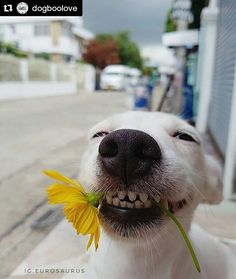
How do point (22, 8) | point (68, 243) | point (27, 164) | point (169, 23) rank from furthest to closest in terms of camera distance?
point (169, 23) → point (27, 164) → point (68, 243) → point (22, 8)

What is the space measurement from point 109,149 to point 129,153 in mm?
73

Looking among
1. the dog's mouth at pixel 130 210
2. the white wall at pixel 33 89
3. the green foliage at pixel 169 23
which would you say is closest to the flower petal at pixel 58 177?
the dog's mouth at pixel 130 210

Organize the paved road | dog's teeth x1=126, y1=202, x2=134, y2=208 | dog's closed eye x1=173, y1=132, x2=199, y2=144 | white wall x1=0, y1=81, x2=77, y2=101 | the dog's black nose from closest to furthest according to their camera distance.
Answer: the dog's black nose → dog's teeth x1=126, y1=202, x2=134, y2=208 → dog's closed eye x1=173, y1=132, x2=199, y2=144 → the paved road → white wall x1=0, y1=81, x2=77, y2=101

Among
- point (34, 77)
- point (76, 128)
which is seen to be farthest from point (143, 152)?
point (34, 77)

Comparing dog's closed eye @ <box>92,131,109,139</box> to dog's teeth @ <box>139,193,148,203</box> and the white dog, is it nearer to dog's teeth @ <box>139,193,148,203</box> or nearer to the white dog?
the white dog

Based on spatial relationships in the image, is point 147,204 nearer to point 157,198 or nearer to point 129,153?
point 157,198

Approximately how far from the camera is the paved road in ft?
7.89

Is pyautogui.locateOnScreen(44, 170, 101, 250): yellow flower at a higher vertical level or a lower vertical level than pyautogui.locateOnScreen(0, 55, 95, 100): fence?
higher

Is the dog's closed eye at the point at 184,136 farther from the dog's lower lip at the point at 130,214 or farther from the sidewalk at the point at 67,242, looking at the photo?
the sidewalk at the point at 67,242

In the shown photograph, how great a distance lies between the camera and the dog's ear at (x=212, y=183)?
5.29ft

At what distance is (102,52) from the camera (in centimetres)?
2170

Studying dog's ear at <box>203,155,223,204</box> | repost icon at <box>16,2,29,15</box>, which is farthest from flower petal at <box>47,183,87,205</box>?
repost icon at <box>16,2,29,15</box>

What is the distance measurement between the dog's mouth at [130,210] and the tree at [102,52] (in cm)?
1949

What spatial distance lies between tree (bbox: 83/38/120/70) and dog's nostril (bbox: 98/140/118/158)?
1952 centimetres
